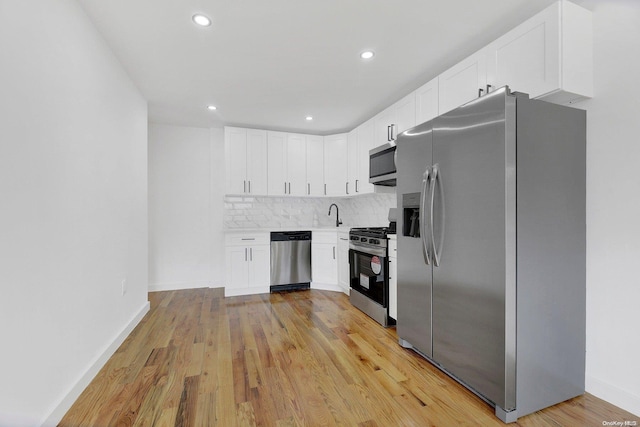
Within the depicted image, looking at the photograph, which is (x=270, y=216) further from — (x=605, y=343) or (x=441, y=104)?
(x=605, y=343)

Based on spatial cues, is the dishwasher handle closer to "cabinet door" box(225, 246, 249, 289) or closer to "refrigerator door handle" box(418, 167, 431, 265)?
"cabinet door" box(225, 246, 249, 289)

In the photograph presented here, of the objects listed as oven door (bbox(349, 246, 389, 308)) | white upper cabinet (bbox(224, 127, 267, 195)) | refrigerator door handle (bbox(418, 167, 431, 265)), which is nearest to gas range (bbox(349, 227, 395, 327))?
oven door (bbox(349, 246, 389, 308))

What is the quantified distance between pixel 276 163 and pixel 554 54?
3.54 meters

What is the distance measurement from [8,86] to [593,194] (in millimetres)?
3303

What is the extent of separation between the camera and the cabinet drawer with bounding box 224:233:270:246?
4145 millimetres

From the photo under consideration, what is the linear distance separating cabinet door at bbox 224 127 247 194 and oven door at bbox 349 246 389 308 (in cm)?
200

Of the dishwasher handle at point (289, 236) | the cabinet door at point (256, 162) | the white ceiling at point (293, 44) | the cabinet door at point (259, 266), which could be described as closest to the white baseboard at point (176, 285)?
the cabinet door at point (259, 266)

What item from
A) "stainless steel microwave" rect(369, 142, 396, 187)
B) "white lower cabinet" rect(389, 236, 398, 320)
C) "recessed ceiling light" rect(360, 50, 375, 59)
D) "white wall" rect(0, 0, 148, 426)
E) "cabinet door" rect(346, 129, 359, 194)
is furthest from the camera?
"cabinet door" rect(346, 129, 359, 194)

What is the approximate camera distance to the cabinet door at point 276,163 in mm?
4520

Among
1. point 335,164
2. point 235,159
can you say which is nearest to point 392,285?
point 335,164

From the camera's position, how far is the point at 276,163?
455 cm

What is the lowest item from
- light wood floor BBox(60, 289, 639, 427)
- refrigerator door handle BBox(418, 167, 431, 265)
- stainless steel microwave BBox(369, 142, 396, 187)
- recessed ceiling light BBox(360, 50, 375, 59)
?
→ light wood floor BBox(60, 289, 639, 427)

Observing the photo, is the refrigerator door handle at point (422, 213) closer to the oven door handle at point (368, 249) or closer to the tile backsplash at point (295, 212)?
the oven door handle at point (368, 249)

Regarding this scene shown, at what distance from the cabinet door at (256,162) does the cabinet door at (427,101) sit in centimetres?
248
